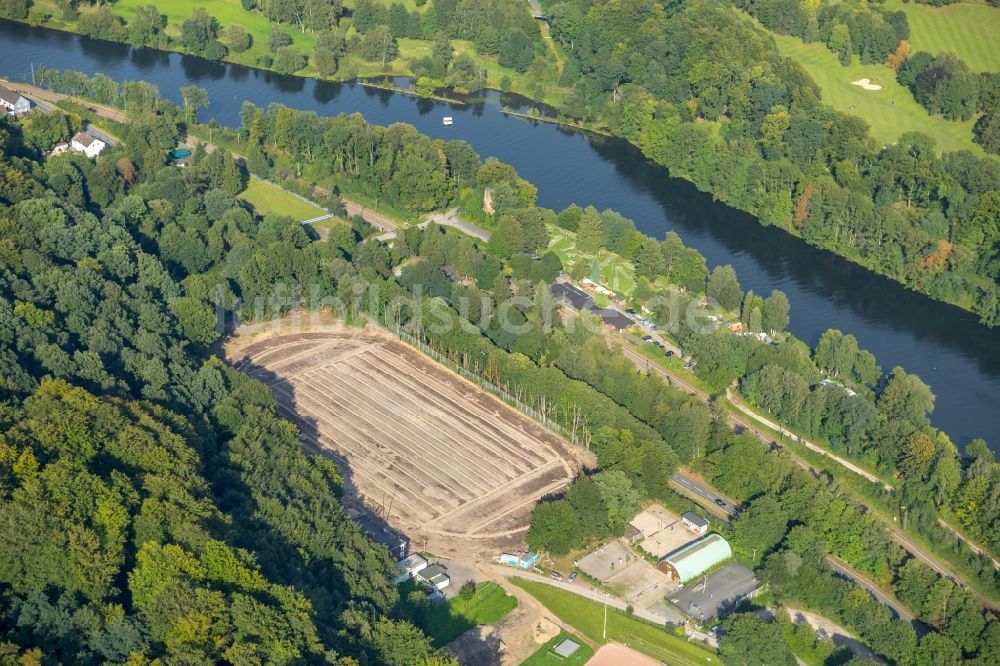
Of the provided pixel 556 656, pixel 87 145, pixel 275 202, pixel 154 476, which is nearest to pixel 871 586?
pixel 556 656

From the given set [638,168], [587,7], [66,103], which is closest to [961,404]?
[638,168]

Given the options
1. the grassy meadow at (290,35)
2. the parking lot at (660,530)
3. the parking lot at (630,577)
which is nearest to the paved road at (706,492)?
the parking lot at (660,530)

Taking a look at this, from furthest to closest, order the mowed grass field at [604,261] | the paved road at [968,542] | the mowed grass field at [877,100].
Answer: the mowed grass field at [877,100], the mowed grass field at [604,261], the paved road at [968,542]

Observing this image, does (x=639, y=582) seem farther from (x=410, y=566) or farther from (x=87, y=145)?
(x=87, y=145)

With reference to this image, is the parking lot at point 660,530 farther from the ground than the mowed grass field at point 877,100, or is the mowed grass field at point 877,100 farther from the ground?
the mowed grass field at point 877,100

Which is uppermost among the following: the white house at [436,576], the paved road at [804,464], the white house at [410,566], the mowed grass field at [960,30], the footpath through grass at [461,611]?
the mowed grass field at [960,30]

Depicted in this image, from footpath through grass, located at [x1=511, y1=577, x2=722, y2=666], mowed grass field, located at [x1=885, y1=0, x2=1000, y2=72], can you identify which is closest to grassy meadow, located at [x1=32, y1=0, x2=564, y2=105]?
mowed grass field, located at [x1=885, y1=0, x2=1000, y2=72]

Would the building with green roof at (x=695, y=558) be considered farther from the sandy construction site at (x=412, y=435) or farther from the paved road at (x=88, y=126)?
the paved road at (x=88, y=126)

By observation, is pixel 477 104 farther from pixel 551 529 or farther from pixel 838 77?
pixel 551 529
